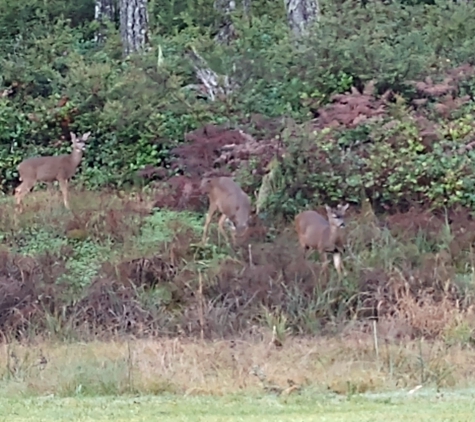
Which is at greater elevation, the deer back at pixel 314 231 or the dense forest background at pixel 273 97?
the dense forest background at pixel 273 97

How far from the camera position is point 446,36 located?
75.8 ft

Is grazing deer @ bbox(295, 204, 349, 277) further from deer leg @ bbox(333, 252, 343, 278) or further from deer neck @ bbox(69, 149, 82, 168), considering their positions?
deer neck @ bbox(69, 149, 82, 168)

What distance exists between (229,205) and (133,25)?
8617mm

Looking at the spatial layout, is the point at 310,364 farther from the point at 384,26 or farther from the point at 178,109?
the point at 384,26

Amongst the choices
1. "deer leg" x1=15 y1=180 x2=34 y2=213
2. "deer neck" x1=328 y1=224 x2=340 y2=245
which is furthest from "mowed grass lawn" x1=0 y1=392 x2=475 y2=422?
"deer leg" x1=15 y1=180 x2=34 y2=213

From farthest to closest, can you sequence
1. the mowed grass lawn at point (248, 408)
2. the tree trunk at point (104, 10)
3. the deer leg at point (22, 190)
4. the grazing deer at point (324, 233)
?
the tree trunk at point (104, 10) → the deer leg at point (22, 190) → the grazing deer at point (324, 233) → the mowed grass lawn at point (248, 408)

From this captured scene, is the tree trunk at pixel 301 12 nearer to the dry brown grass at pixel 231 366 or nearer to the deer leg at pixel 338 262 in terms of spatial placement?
the deer leg at pixel 338 262

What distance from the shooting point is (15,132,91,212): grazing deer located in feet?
62.6

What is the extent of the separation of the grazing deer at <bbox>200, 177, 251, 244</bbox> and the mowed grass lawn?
6.79 meters

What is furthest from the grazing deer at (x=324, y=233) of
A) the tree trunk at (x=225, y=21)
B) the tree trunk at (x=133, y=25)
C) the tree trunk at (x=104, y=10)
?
the tree trunk at (x=104, y=10)

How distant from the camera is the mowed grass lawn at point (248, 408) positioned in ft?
29.3

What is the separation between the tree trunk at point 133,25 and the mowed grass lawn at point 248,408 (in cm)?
1503

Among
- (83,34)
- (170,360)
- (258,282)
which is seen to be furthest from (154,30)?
(170,360)

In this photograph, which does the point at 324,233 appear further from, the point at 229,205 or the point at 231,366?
the point at 231,366
